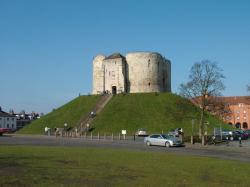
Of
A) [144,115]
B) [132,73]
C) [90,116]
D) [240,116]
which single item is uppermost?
[132,73]

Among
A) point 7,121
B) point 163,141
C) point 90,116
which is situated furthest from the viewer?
point 7,121

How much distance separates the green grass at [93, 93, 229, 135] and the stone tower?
5.15 meters

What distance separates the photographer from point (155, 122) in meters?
81.6

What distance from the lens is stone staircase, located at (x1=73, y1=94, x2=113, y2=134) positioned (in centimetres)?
7889

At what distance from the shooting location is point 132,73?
103 metres

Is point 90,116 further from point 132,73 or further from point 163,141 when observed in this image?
point 163,141

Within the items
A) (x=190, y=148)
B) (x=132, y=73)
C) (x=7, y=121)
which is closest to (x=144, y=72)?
(x=132, y=73)

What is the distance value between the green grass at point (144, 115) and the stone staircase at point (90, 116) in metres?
1.19

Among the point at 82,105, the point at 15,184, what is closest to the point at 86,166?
the point at 15,184

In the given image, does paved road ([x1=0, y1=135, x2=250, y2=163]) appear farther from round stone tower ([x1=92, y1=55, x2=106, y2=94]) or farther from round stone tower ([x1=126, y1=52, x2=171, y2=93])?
round stone tower ([x1=92, y1=55, x2=106, y2=94])

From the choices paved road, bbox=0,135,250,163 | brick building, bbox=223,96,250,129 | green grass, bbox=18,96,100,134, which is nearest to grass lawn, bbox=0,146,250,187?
paved road, bbox=0,135,250,163

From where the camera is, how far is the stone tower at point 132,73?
102 m

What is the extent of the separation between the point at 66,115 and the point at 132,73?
68.6ft

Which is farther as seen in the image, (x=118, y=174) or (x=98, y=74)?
(x=98, y=74)
